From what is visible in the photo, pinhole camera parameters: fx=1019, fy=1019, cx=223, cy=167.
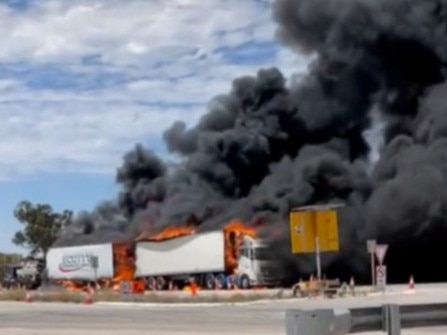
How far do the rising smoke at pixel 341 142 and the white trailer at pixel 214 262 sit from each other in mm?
3482

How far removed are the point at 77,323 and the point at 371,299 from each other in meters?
17.1

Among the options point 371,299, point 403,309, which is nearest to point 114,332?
point 403,309

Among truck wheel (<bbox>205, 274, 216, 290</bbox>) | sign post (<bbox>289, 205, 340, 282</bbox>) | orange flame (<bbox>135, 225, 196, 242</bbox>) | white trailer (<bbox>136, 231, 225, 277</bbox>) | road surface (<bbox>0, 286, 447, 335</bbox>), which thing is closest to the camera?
road surface (<bbox>0, 286, 447, 335</bbox>)

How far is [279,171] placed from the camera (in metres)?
80.3

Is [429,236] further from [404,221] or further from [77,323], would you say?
[77,323]

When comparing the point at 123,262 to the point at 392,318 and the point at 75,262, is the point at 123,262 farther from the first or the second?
the point at 392,318

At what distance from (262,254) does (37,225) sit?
196ft

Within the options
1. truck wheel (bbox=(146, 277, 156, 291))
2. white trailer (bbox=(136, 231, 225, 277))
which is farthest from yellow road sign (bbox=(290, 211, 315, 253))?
truck wheel (bbox=(146, 277, 156, 291))

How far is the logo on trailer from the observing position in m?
77.3

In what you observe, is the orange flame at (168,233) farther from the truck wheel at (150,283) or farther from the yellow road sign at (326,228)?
the yellow road sign at (326,228)

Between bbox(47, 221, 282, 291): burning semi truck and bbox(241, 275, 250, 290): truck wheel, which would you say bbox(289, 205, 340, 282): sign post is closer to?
bbox(47, 221, 282, 291): burning semi truck

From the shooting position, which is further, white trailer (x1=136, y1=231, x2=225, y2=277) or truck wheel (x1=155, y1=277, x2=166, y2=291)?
truck wheel (x1=155, y1=277, x2=166, y2=291)

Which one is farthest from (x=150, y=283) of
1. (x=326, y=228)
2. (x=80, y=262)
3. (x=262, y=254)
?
(x=326, y=228)

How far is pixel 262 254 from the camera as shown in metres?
68.3
